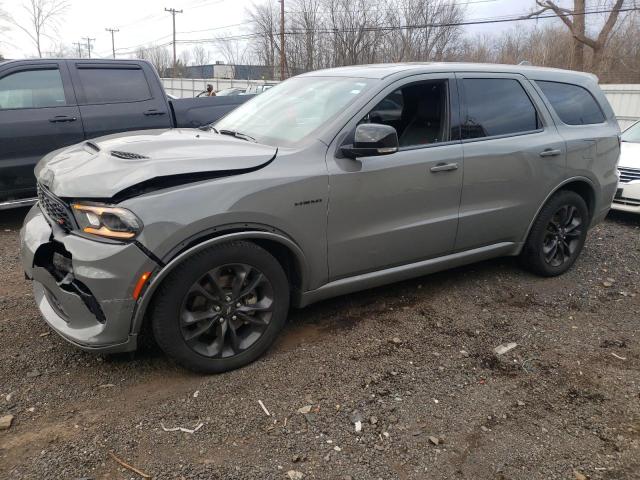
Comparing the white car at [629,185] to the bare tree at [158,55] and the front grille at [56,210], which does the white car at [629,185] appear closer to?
the front grille at [56,210]

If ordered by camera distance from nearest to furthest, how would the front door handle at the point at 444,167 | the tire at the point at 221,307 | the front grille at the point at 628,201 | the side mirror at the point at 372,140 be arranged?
the tire at the point at 221,307 < the side mirror at the point at 372,140 < the front door handle at the point at 444,167 < the front grille at the point at 628,201

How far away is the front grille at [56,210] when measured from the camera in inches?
108

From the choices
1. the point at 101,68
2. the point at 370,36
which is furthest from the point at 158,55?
the point at 101,68

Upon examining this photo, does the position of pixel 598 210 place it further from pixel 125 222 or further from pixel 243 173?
pixel 125 222

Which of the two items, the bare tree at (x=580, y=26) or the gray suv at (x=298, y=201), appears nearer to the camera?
the gray suv at (x=298, y=201)

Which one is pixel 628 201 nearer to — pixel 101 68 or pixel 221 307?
pixel 221 307

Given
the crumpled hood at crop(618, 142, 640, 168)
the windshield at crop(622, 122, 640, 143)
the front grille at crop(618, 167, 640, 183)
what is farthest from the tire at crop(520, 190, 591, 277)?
the windshield at crop(622, 122, 640, 143)

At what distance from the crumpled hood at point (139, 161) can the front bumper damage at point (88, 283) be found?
0.92 feet

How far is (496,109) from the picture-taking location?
4.08 meters

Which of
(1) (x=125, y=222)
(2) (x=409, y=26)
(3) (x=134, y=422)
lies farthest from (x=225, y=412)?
(2) (x=409, y=26)

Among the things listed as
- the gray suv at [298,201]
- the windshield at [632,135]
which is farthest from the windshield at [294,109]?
the windshield at [632,135]

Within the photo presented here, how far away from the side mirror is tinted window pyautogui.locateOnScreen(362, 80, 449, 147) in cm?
53

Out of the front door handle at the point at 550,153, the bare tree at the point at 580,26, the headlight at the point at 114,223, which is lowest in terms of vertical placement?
the headlight at the point at 114,223

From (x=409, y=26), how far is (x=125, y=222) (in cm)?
3541
